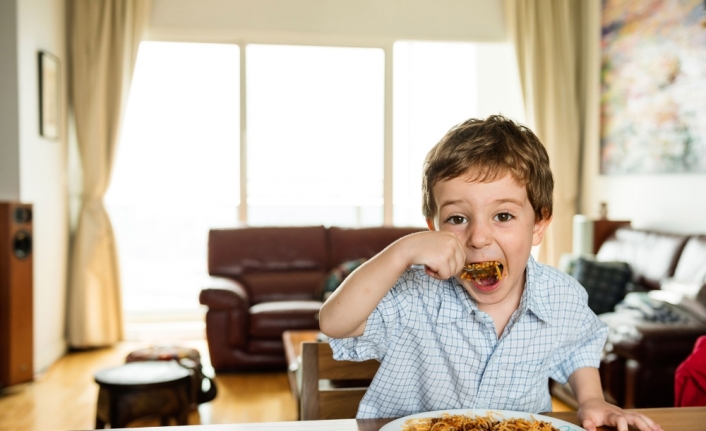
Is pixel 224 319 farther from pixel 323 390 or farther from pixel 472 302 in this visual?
pixel 472 302

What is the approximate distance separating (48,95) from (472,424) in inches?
175

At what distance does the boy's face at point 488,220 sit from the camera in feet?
3.26

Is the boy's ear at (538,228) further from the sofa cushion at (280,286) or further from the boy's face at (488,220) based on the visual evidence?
the sofa cushion at (280,286)

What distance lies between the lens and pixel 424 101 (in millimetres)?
7996

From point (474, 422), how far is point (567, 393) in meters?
2.79

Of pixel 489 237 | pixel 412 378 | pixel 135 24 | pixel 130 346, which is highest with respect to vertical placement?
pixel 135 24

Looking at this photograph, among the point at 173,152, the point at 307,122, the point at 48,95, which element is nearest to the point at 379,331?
the point at 48,95

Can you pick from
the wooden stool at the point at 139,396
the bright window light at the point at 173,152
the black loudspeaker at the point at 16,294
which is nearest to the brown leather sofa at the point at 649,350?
the wooden stool at the point at 139,396

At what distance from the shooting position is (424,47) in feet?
26.6

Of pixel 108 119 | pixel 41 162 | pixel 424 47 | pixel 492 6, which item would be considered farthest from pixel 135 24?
pixel 424 47

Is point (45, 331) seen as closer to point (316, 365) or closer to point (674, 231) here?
point (316, 365)

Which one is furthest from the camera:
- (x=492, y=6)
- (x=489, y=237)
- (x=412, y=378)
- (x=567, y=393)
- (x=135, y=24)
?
A: (x=492, y=6)

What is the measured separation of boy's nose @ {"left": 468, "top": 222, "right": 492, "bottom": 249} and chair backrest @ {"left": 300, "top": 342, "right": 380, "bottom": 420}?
361 mm

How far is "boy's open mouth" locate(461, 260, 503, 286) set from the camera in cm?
98
